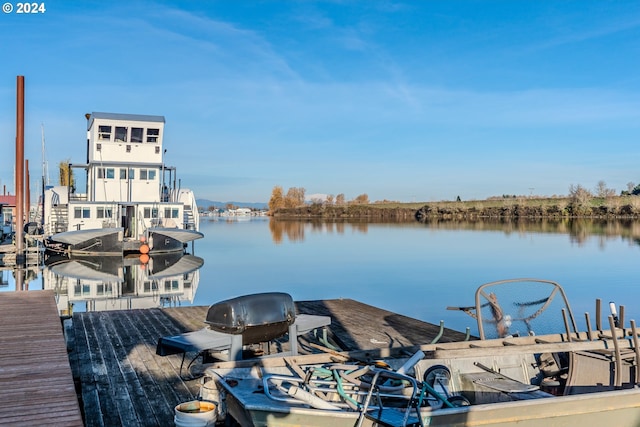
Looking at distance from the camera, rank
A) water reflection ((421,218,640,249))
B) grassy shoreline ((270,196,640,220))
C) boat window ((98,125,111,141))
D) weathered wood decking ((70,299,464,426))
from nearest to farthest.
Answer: weathered wood decking ((70,299,464,426)), boat window ((98,125,111,141)), water reflection ((421,218,640,249)), grassy shoreline ((270,196,640,220))

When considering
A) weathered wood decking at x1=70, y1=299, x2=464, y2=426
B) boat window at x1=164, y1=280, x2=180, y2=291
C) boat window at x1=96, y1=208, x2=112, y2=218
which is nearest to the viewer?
weathered wood decking at x1=70, y1=299, x2=464, y2=426

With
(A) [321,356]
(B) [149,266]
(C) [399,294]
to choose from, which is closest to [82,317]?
(A) [321,356]

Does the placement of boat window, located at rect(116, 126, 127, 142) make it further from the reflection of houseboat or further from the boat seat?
the boat seat

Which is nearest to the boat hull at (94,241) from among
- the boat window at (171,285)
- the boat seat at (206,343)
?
the boat window at (171,285)

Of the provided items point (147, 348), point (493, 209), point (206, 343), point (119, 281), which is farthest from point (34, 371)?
point (493, 209)

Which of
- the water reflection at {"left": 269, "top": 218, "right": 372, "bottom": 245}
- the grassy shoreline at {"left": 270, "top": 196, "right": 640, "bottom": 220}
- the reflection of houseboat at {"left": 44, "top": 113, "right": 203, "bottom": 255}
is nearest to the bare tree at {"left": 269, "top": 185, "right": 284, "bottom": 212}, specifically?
the grassy shoreline at {"left": 270, "top": 196, "right": 640, "bottom": 220}

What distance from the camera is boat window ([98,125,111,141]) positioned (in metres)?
31.7

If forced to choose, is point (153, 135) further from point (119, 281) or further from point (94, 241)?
point (119, 281)

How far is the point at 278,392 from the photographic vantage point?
4.36 metres

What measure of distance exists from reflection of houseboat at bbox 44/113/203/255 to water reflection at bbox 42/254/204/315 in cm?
104

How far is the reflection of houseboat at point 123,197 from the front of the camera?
99.0ft

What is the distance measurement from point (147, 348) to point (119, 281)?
1437 cm

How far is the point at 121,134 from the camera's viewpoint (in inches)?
1266

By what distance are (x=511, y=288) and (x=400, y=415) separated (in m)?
2.75
